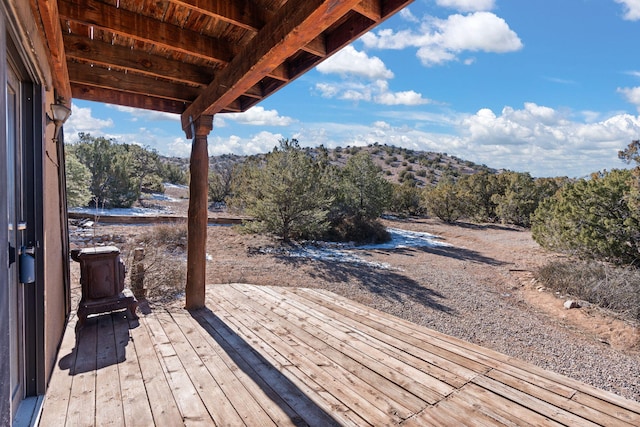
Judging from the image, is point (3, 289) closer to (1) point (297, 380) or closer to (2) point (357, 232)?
(1) point (297, 380)

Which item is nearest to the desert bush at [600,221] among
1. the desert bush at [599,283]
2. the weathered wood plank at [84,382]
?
the desert bush at [599,283]

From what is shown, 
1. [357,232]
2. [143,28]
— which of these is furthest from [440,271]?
[143,28]

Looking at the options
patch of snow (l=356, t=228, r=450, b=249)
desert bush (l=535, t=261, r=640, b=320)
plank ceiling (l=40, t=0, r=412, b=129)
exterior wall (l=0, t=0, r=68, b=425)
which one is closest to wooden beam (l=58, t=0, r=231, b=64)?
plank ceiling (l=40, t=0, r=412, b=129)

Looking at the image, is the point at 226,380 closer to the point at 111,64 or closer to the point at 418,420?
the point at 418,420

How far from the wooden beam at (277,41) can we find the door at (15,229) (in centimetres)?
125

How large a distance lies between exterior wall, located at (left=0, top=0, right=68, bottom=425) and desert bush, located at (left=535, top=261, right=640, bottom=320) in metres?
7.45

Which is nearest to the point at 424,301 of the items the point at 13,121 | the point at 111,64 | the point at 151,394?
the point at 151,394

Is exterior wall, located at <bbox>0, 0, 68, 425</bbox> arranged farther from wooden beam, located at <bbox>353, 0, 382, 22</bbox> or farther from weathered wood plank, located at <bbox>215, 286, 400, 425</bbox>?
weathered wood plank, located at <bbox>215, 286, 400, 425</bbox>

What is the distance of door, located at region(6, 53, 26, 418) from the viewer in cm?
168

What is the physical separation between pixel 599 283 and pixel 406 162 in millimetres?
35167

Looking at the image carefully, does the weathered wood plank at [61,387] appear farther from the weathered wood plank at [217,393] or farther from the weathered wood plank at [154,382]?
the weathered wood plank at [217,393]

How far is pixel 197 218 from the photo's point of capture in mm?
3826

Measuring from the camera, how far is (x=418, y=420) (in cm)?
198

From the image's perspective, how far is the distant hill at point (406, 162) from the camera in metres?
33.8
